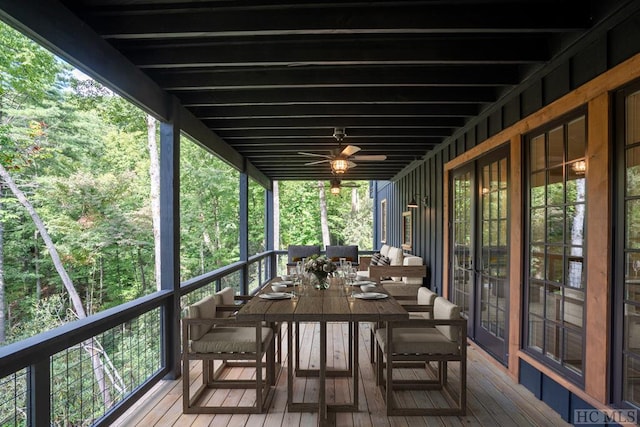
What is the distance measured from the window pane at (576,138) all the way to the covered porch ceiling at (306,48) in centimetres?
53

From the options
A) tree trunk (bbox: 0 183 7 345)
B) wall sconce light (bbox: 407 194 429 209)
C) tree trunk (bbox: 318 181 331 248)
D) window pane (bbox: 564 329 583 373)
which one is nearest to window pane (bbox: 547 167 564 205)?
window pane (bbox: 564 329 583 373)

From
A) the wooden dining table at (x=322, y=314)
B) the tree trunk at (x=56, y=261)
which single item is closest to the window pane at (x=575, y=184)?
the wooden dining table at (x=322, y=314)

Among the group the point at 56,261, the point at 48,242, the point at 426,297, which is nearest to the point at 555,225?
the point at 426,297

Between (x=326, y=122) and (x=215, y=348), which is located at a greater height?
(x=326, y=122)

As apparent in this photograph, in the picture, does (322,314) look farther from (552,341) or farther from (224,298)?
(552,341)

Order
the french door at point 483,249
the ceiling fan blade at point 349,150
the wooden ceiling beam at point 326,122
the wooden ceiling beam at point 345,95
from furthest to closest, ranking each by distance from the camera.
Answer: the wooden ceiling beam at point 326,122, the ceiling fan blade at point 349,150, the french door at point 483,249, the wooden ceiling beam at point 345,95

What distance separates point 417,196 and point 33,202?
902cm

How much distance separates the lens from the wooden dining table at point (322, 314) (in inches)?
98.3

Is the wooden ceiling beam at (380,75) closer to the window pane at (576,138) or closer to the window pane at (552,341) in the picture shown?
the window pane at (576,138)

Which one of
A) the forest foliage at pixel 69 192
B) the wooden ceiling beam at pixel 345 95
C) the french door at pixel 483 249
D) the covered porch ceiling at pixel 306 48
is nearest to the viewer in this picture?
the covered porch ceiling at pixel 306 48

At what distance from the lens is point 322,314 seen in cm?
251

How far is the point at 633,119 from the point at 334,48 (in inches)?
76.5

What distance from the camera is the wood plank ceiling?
2195 mm

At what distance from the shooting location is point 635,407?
6.66ft
